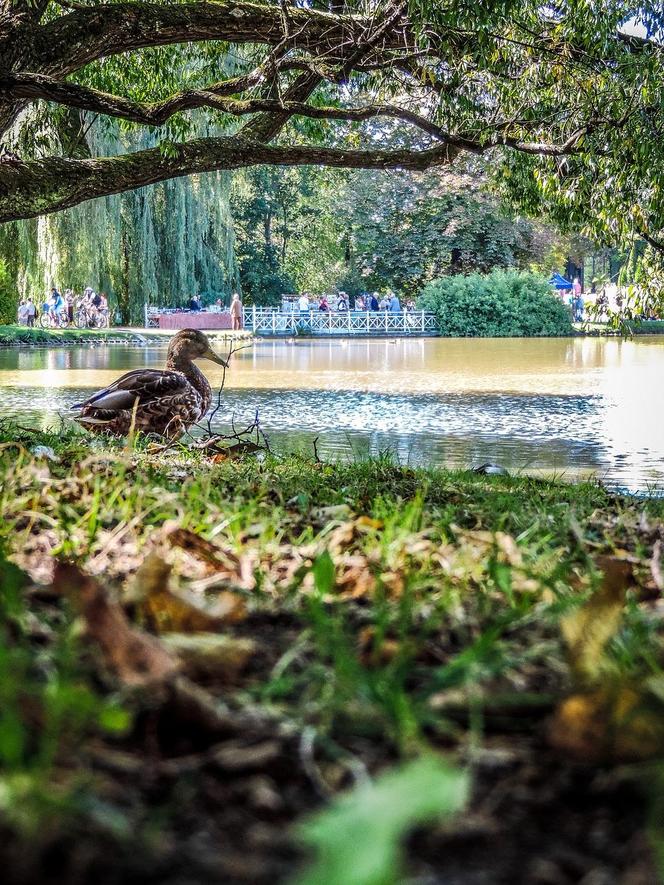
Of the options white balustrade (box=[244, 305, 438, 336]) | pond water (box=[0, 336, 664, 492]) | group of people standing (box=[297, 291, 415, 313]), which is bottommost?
pond water (box=[0, 336, 664, 492])

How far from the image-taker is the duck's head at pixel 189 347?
7.85 meters

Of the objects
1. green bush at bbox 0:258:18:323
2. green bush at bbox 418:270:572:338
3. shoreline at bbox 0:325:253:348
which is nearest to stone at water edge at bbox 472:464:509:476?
shoreline at bbox 0:325:253:348

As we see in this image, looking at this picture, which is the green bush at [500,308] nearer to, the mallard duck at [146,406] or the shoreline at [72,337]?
the shoreline at [72,337]

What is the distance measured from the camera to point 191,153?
7.86 metres

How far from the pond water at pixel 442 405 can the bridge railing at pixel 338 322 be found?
67.4 feet

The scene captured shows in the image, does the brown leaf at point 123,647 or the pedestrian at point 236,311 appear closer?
the brown leaf at point 123,647

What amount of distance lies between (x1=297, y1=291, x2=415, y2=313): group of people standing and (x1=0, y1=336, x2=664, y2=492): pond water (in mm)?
24664

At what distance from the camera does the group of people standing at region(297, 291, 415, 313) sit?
45594 mm

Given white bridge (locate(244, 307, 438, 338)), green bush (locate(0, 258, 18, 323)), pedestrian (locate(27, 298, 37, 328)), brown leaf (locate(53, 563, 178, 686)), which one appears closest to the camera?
brown leaf (locate(53, 563, 178, 686))

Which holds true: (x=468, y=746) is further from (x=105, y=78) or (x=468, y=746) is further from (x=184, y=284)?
(x=184, y=284)

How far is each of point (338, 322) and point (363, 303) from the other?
29.0ft

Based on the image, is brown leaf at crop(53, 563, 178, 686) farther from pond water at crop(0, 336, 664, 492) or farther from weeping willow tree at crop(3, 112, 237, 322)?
weeping willow tree at crop(3, 112, 237, 322)

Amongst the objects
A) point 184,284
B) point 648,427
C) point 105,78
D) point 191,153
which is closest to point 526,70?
point 191,153

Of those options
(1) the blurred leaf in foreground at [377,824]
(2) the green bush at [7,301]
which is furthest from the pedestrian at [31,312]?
(1) the blurred leaf in foreground at [377,824]
